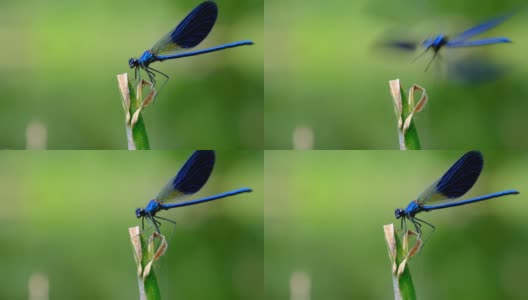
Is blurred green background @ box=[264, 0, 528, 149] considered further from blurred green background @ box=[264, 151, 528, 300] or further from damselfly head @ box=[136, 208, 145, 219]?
damselfly head @ box=[136, 208, 145, 219]

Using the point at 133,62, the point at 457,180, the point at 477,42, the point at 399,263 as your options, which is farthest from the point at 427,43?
the point at 133,62

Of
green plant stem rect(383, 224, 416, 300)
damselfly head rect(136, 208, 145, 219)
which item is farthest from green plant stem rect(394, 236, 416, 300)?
damselfly head rect(136, 208, 145, 219)

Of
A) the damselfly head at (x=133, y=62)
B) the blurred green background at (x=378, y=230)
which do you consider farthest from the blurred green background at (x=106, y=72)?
the blurred green background at (x=378, y=230)

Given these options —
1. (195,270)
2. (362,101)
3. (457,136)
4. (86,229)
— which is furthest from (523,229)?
(86,229)

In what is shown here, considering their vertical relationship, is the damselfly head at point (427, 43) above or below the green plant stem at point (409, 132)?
above

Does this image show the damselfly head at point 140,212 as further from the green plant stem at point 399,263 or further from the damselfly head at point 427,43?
the damselfly head at point 427,43

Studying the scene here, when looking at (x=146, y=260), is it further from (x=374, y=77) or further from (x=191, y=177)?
(x=374, y=77)
